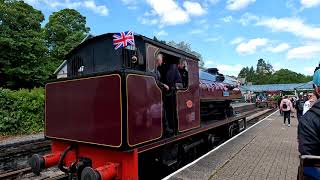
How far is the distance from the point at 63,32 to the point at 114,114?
37.3m

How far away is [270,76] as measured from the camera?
14850 centimetres

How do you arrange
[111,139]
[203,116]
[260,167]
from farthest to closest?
[203,116] < [260,167] < [111,139]

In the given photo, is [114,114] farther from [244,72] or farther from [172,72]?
[244,72]

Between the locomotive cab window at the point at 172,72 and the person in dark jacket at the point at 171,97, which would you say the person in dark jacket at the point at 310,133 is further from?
the locomotive cab window at the point at 172,72

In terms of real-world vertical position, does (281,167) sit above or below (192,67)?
below

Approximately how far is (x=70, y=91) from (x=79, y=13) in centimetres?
4219

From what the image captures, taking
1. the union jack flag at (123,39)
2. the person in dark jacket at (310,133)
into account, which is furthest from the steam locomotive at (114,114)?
the person in dark jacket at (310,133)

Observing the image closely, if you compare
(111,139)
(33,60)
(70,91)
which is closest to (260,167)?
(111,139)

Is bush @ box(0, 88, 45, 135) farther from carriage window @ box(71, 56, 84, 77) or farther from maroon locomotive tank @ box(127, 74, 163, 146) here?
maroon locomotive tank @ box(127, 74, 163, 146)

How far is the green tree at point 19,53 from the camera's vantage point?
1045 inches

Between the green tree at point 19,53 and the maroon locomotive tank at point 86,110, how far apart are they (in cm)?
2205

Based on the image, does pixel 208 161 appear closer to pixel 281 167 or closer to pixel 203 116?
pixel 281 167

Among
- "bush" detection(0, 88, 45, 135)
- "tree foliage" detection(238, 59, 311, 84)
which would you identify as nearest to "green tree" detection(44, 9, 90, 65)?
"bush" detection(0, 88, 45, 135)

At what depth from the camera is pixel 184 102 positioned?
6961mm
